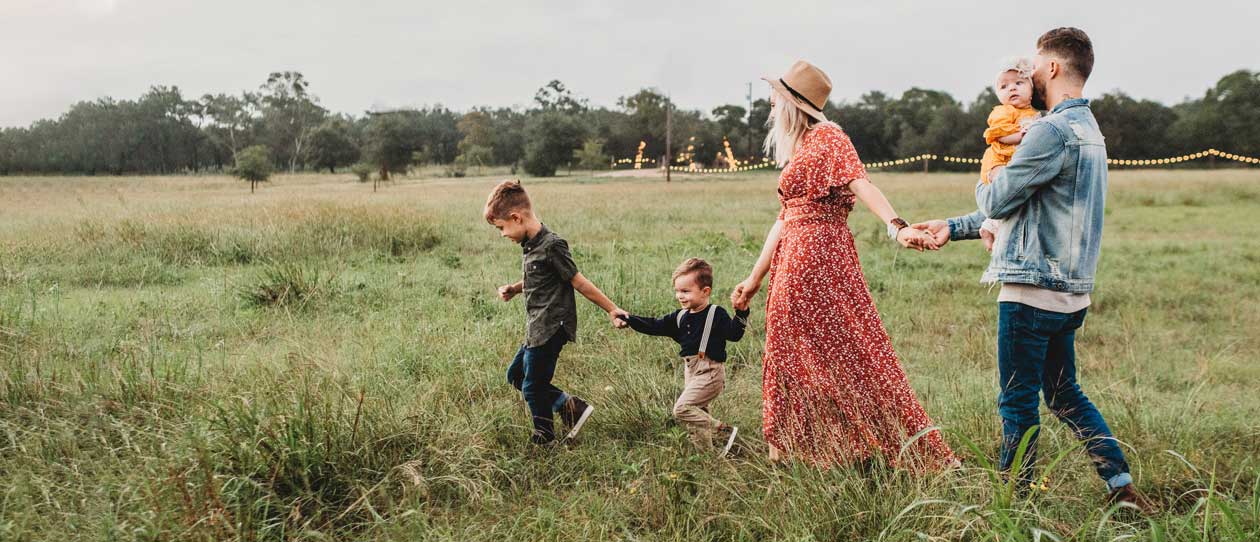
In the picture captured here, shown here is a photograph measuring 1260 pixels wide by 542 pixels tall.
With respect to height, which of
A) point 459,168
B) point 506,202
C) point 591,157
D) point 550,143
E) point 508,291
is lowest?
point 508,291

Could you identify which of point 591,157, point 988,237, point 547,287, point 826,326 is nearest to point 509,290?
point 547,287

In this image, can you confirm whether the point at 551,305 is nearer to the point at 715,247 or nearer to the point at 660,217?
the point at 715,247

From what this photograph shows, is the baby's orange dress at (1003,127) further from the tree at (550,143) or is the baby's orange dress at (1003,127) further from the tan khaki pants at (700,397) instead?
the tree at (550,143)

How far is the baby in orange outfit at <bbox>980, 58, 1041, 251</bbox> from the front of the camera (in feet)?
10.0

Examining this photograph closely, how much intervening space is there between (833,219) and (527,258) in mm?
1541

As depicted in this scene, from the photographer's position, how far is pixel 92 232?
10883mm

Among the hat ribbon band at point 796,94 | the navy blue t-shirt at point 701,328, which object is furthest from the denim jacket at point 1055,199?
the navy blue t-shirt at point 701,328

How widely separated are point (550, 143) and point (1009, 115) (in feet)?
206

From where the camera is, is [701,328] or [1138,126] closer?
[701,328]

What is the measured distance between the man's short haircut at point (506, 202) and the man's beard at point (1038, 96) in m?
2.28

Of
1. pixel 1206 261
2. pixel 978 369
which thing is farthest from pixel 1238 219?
pixel 978 369

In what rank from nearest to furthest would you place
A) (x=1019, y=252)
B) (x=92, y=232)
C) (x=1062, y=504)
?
(x=1019, y=252)
(x=1062, y=504)
(x=92, y=232)

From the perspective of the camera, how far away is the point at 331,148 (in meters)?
61.8

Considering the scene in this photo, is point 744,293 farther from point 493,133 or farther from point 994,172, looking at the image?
point 493,133
